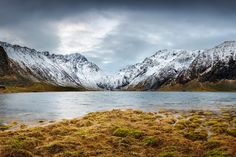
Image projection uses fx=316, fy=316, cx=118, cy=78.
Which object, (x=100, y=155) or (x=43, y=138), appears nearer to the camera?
(x=100, y=155)

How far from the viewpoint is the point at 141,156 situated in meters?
22.1

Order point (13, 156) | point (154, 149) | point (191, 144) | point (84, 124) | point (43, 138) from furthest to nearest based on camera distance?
point (84, 124) → point (43, 138) → point (191, 144) → point (154, 149) → point (13, 156)

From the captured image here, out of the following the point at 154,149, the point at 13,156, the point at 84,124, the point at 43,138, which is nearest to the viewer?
the point at 13,156

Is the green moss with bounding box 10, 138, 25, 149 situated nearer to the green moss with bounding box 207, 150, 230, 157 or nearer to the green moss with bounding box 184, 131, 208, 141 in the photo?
the green moss with bounding box 207, 150, 230, 157

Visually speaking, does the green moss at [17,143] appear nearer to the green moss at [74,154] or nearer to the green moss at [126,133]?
the green moss at [74,154]

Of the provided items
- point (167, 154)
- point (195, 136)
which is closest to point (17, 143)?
point (167, 154)

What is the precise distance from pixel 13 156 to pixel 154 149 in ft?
33.7

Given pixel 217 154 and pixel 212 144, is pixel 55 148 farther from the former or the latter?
pixel 212 144

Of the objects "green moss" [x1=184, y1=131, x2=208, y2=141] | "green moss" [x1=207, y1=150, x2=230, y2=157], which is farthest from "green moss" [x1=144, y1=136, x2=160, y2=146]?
"green moss" [x1=207, y1=150, x2=230, y2=157]

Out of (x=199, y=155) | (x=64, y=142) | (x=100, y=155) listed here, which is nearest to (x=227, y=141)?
(x=199, y=155)

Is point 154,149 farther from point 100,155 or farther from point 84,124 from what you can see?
point 84,124

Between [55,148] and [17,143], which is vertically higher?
[17,143]

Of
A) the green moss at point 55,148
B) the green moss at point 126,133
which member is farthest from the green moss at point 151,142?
the green moss at point 55,148

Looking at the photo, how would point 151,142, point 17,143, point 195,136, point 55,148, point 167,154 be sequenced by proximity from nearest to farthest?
1. point 167,154
2. point 55,148
3. point 17,143
4. point 151,142
5. point 195,136
